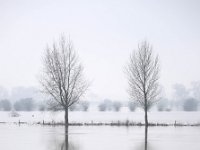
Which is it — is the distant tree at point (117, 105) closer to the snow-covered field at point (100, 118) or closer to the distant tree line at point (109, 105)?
the distant tree line at point (109, 105)

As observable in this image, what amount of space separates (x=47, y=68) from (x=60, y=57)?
2.53 m

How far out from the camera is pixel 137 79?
175ft

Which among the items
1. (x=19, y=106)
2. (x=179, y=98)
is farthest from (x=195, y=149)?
(x=179, y=98)

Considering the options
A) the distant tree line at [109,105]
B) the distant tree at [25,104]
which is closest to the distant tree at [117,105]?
the distant tree line at [109,105]

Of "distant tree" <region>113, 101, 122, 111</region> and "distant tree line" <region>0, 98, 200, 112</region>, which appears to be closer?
"distant tree line" <region>0, 98, 200, 112</region>

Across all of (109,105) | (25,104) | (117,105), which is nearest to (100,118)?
(25,104)

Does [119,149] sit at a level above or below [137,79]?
below

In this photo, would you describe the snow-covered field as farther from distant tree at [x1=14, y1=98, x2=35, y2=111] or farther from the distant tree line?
distant tree at [x1=14, y1=98, x2=35, y2=111]

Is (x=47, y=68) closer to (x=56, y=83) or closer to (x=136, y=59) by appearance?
(x=56, y=83)

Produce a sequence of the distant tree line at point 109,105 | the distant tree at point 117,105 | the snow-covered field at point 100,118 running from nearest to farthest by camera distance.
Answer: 1. the snow-covered field at point 100,118
2. the distant tree line at point 109,105
3. the distant tree at point 117,105

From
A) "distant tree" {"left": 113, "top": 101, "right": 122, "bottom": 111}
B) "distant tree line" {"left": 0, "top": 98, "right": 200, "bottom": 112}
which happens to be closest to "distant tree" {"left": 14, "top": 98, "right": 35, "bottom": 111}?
"distant tree line" {"left": 0, "top": 98, "right": 200, "bottom": 112}

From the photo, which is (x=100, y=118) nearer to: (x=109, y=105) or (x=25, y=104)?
(x=25, y=104)

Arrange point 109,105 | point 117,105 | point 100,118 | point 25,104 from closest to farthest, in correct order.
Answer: point 100,118 → point 25,104 → point 117,105 → point 109,105

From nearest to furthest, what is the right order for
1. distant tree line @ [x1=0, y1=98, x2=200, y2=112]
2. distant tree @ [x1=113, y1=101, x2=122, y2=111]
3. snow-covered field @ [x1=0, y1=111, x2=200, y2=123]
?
snow-covered field @ [x1=0, y1=111, x2=200, y2=123], distant tree line @ [x1=0, y1=98, x2=200, y2=112], distant tree @ [x1=113, y1=101, x2=122, y2=111]
